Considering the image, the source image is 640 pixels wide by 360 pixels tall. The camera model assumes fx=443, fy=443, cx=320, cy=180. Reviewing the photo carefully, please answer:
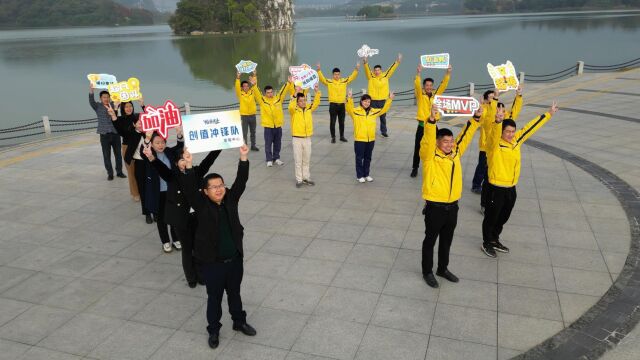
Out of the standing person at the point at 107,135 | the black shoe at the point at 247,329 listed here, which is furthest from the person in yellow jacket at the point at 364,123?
the standing person at the point at 107,135

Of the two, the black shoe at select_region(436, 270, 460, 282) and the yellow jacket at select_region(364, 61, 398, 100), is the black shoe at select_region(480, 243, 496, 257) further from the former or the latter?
the yellow jacket at select_region(364, 61, 398, 100)

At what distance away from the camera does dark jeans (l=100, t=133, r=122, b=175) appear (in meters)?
9.42

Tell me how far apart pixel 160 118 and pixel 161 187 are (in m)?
1.07

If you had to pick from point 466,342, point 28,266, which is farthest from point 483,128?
point 28,266

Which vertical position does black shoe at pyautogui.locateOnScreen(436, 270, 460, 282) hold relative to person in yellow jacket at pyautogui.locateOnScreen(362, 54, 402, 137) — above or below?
below

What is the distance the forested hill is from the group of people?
138 m

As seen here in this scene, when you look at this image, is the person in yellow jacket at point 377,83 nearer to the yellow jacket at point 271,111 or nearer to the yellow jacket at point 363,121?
the yellow jacket at point 271,111

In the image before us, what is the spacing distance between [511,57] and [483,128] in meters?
34.8

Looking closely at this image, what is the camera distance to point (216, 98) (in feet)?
87.7

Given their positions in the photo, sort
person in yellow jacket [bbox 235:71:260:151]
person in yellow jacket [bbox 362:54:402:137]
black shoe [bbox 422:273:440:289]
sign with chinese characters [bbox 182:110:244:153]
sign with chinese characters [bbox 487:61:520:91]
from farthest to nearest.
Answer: person in yellow jacket [bbox 362:54:402:137] < person in yellow jacket [bbox 235:71:260:151] < sign with chinese characters [bbox 487:61:520:91] < black shoe [bbox 422:273:440:289] < sign with chinese characters [bbox 182:110:244:153]

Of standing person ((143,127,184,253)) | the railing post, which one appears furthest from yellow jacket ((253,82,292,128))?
the railing post

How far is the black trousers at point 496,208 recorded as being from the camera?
5754 millimetres

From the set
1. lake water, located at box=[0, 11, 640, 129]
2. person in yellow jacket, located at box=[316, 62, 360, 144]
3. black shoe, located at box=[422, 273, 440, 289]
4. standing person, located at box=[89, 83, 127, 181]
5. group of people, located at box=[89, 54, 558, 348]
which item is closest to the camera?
group of people, located at box=[89, 54, 558, 348]

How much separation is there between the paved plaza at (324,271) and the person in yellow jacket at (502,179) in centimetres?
32
